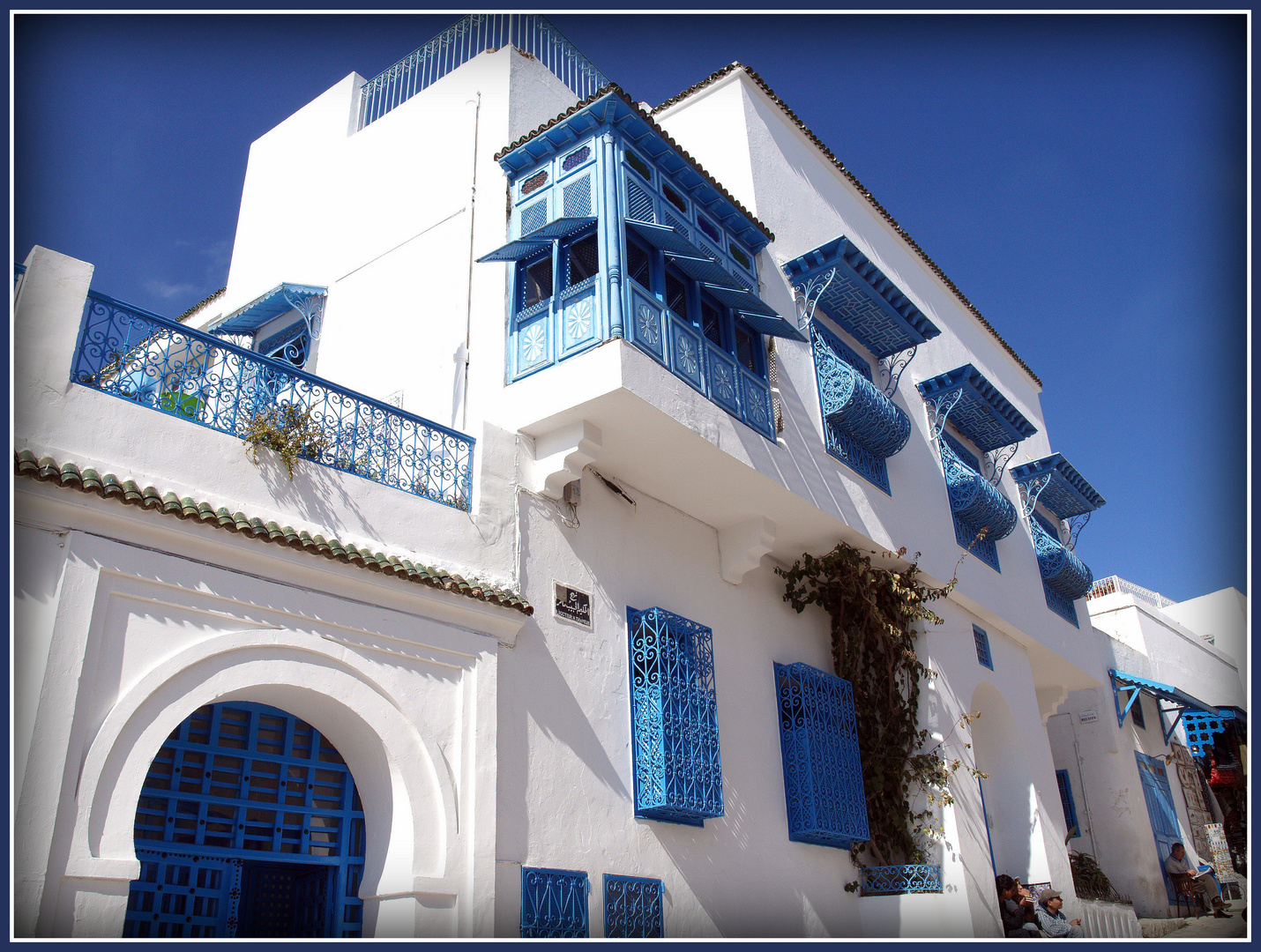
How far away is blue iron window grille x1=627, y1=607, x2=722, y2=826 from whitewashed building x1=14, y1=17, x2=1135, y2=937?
0.03 metres

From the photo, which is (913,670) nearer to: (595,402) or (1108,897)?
(595,402)

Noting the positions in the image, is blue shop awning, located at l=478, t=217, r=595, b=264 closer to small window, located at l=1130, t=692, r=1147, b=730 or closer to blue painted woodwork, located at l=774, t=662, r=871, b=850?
blue painted woodwork, located at l=774, t=662, r=871, b=850

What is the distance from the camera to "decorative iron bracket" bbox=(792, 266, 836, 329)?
34.9ft

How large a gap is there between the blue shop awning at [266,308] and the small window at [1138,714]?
14.5 meters

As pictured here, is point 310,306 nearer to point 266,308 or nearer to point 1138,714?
point 266,308

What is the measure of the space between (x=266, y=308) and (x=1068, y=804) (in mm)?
13788

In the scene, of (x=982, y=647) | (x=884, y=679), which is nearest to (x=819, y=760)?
(x=884, y=679)

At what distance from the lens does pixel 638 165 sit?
884 cm

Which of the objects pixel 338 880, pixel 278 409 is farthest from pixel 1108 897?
pixel 278 409

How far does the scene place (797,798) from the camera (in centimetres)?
870

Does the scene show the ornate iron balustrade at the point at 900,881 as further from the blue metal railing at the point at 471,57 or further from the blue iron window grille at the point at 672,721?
the blue metal railing at the point at 471,57

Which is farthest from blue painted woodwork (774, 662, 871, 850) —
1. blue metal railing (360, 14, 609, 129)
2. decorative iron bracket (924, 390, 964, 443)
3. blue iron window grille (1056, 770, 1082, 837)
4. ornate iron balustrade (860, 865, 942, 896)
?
blue iron window grille (1056, 770, 1082, 837)

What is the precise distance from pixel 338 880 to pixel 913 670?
6.25 meters

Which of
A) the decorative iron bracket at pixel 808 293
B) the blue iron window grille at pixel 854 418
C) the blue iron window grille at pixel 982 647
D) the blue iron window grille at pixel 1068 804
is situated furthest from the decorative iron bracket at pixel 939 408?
the blue iron window grille at pixel 1068 804
